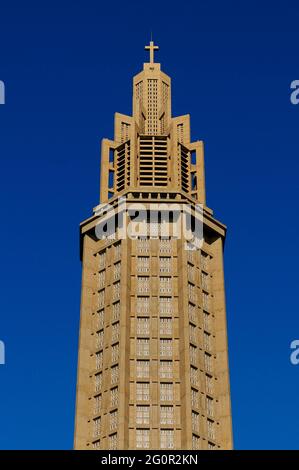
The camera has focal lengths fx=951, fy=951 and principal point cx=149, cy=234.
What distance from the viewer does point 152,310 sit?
355ft

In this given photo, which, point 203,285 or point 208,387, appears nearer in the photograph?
point 208,387

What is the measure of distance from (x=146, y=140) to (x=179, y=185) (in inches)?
343

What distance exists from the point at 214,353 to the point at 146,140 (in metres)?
30.5

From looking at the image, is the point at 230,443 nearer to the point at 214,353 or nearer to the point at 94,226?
the point at 214,353

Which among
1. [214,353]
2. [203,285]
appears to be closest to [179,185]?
[203,285]

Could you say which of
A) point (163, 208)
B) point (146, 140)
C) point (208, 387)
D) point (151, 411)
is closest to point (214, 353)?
point (208, 387)

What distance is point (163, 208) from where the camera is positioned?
376ft

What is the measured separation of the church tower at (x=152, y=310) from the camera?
331ft

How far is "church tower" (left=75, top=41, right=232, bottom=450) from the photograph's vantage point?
331ft

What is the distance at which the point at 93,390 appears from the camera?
105000 millimetres
